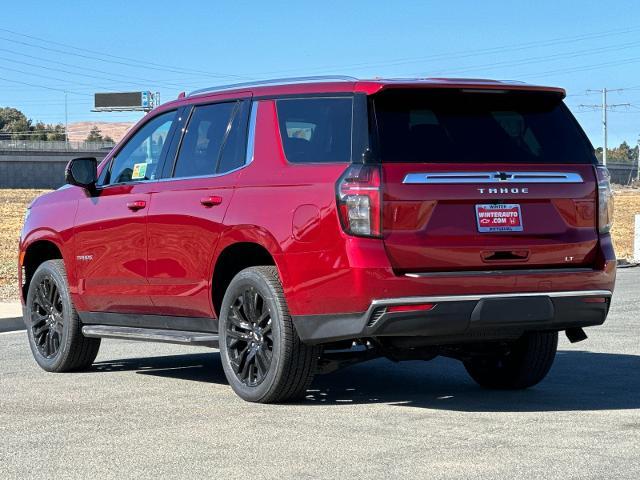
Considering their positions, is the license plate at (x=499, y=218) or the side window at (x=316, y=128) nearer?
the license plate at (x=499, y=218)

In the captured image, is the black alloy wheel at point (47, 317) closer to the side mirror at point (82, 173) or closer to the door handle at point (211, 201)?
the side mirror at point (82, 173)

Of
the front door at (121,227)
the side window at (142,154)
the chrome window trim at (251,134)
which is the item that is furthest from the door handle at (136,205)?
the chrome window trim at (251,134)

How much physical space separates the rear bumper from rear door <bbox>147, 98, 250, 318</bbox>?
1.09 m

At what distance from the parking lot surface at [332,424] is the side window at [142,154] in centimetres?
150

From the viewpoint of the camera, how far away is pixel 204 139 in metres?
8.97

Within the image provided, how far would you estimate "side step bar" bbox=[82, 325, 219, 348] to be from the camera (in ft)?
28.4

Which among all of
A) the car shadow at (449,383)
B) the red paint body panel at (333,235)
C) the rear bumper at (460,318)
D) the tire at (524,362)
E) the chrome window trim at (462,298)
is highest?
the red paint body panel at (333,235)

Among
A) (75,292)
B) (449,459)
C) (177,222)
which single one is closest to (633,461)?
(449,459)

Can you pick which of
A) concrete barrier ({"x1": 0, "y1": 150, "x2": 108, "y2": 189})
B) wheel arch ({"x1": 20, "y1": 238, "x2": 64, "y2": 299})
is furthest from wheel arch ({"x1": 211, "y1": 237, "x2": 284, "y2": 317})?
concrete barrier ({"x1": 0, "y1": 150, "x2": 108, "y2": 189})

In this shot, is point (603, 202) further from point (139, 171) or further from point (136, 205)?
point (139, 171)

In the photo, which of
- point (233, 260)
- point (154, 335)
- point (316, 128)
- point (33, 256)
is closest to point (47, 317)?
point (33, 256)

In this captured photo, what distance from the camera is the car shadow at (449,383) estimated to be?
825 centimetres

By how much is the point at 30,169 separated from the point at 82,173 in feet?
456

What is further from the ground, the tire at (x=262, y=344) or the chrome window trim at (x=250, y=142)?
the chrome window trim at (x=250, y=142)
